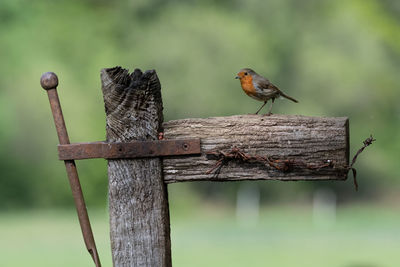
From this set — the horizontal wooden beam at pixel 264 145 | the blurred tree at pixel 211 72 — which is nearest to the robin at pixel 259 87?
the horizontal wooden beam at pixel 264 145

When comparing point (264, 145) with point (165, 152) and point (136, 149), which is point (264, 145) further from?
point (136, 149)

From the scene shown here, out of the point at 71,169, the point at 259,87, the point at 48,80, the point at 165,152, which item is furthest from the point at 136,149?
the point at 259,87

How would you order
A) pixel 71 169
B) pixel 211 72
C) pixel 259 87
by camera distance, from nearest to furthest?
1. pixel 71 169
2. pixel 259 87
3. pixel 211 72

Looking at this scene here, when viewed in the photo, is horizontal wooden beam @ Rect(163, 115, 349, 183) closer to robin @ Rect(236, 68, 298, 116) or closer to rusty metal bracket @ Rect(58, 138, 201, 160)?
rusty metal bracket @ Rect(58, 138, 201, 160)

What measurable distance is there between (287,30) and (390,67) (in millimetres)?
2417

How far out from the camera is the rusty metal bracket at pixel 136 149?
230 cm

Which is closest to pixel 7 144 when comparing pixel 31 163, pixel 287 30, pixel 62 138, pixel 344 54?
pixel 31 163

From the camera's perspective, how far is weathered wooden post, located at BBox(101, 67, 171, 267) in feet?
7.63

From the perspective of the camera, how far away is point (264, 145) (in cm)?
228

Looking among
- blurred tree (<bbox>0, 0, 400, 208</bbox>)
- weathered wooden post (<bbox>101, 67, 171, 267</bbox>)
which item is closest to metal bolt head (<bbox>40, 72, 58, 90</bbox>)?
weathered wooden post (<bbox>101, 67, 171, 267</bbox>)

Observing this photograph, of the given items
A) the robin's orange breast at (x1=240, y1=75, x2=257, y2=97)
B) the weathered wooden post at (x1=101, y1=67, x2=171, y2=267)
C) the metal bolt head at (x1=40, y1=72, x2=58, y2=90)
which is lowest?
the weathered wooden post at (x1=101, y1=67, x2=171, y2=267)

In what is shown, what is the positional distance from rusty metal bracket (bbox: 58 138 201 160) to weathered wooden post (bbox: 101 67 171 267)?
0.03m

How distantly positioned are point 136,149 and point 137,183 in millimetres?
137

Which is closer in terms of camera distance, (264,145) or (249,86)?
(264,145)
